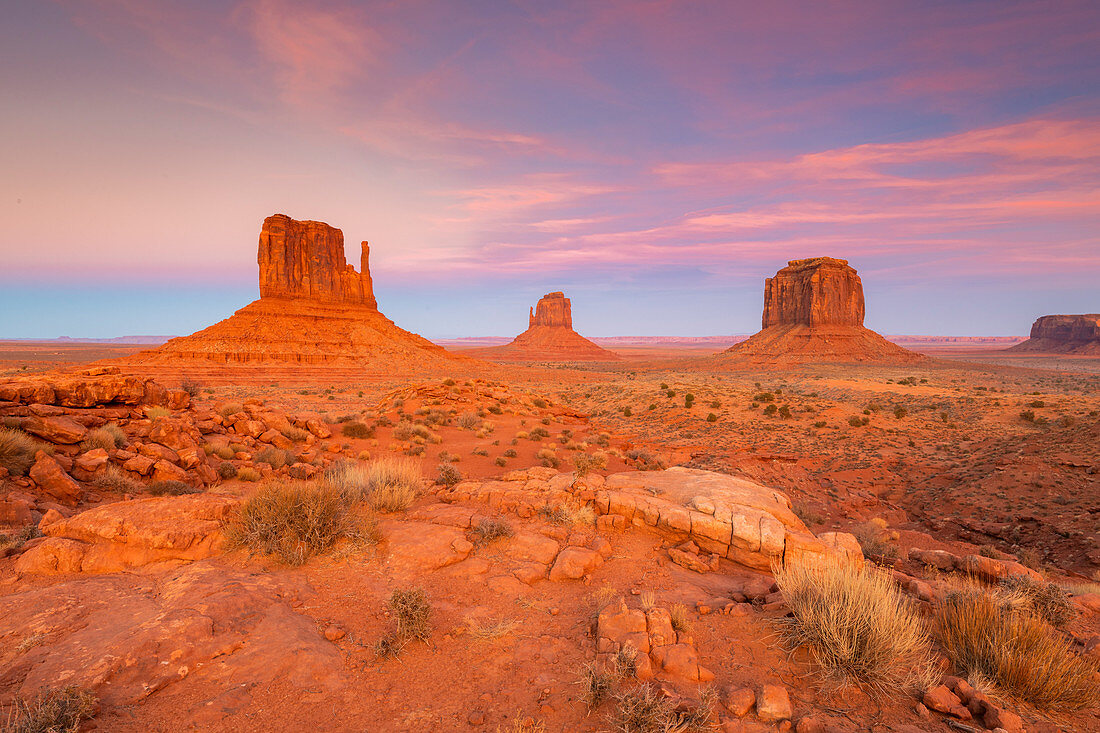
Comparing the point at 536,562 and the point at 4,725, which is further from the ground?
the point at 4,725

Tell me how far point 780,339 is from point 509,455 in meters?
87.6

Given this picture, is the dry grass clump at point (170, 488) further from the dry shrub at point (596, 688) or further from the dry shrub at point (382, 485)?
the dry shrub at point (596, 688)

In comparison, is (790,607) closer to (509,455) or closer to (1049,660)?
(1049,660)

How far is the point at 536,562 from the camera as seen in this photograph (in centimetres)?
592

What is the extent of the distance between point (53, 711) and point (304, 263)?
7477cm

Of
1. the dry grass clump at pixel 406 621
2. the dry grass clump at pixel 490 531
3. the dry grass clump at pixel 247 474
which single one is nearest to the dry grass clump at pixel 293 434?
the dry grass clump at pixel 247 474

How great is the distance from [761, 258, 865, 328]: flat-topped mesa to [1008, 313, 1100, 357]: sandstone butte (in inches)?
2721

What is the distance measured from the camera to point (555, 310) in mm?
145375

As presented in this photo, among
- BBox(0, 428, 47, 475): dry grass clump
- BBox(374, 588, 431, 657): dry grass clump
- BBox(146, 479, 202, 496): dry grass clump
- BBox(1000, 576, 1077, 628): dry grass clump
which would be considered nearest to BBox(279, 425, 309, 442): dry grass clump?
BBox(146, 479, 202, 496): dry grass clump

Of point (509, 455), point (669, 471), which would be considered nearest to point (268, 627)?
point (669, 471)

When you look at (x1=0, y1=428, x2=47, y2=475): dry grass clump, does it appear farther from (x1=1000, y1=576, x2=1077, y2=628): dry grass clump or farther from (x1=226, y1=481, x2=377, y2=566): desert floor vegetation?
(x1=1000, y1=576, x2=1077, y2=628): dry grass clump

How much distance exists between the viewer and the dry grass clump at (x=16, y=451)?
6.94 metres

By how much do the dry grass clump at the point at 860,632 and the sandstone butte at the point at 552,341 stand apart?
4329 inches

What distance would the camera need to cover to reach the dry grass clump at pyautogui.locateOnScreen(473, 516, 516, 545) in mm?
6391
